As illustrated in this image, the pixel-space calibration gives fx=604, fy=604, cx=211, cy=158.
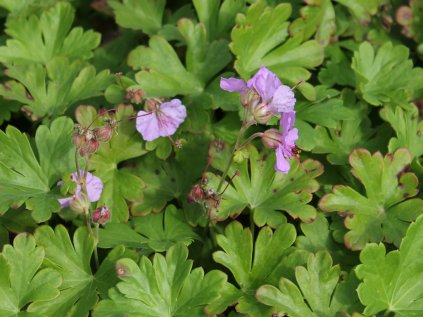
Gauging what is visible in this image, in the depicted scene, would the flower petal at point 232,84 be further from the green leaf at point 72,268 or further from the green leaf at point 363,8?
the green leaf at point 363,8

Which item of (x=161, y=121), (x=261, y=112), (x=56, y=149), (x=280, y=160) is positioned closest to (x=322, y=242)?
(x=280, y=160)

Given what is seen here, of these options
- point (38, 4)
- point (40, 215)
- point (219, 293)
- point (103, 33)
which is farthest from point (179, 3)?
point (219, 293)

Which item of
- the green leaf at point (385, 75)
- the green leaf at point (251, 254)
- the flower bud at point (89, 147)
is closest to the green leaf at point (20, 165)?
the flower bud at point (89, 147)

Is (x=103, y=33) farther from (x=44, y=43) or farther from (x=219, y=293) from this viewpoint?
(x=219, y=293)

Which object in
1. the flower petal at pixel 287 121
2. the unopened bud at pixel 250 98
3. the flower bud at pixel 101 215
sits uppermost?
the unopened bud at pixel 250 98

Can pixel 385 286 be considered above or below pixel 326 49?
below
